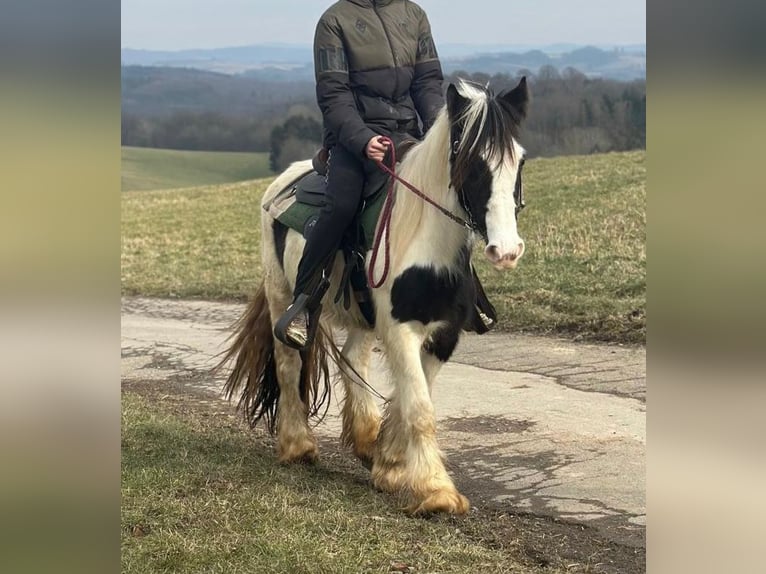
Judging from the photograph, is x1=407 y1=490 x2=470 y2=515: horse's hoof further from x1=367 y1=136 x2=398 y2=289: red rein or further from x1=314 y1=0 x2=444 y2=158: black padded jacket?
x1=314 y1=0 x2=444 y2=158: black padded jacket

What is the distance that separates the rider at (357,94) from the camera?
4703 millimetres

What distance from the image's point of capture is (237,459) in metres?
5.43

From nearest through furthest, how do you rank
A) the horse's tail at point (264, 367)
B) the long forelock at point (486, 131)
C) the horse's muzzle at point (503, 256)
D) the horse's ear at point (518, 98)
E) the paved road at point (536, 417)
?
the horse's muzzle at point (503, 256) → the long forelock at point (486, 131) → the horse's ear at point (518, 98) → the paved road at point (536, 417) → the horse's tail at point (264, 367)

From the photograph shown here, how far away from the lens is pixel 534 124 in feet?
119

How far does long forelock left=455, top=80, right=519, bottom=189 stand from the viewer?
13.3 feet

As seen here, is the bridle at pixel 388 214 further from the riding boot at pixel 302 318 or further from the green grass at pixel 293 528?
the green grass at pixel 293 528

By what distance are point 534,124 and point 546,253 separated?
2481 centimetres

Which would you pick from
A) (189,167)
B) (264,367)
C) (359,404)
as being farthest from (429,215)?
(189,167)

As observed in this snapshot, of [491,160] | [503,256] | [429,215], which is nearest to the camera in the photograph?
[503,256]

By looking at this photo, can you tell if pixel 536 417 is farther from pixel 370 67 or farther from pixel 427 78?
pixel 370 67

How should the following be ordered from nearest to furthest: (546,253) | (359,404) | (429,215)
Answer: (429,215) → (359,404) → (546,253)

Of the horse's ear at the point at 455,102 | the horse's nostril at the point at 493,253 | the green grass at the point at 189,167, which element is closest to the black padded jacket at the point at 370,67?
the horse's ear at the point at 455,102
